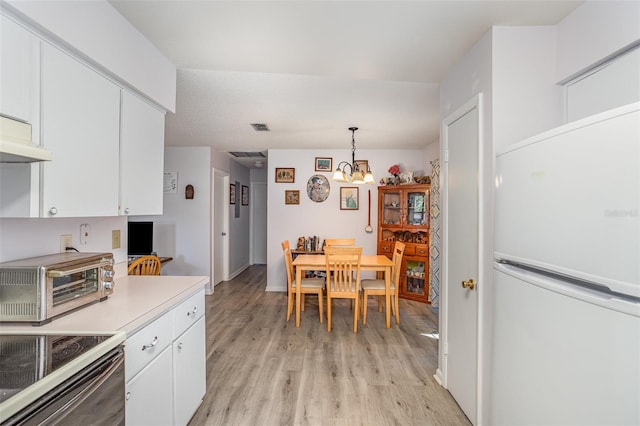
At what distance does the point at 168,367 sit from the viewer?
4.84 feet

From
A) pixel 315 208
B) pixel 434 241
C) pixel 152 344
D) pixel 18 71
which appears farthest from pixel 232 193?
pixel 18 71

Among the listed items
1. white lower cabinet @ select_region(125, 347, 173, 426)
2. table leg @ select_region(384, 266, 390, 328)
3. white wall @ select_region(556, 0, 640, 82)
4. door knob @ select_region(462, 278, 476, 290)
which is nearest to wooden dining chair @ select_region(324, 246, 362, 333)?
table leg @ select_region(384, 266, 390, 328)

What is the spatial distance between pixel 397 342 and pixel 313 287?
42.7 inches

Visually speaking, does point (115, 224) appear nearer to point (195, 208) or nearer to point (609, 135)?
point (609, 135)

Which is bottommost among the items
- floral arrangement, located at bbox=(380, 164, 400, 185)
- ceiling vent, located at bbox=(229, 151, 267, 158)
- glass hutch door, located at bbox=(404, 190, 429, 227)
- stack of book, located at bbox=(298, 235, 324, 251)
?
stack of book, located at bbox=(298, 235, 324, 251)

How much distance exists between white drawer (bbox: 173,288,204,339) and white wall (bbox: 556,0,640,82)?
243 centimetres

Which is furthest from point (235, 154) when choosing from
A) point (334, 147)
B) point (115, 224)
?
point (115, 224)

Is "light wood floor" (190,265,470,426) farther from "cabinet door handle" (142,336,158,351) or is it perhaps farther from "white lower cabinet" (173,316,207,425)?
"cabinet door handle" (142,336,158,351)

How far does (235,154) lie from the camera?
5352 mm

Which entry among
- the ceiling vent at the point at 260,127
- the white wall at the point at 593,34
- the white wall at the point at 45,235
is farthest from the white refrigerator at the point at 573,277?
A: the ceiling vent at the point at 260,127

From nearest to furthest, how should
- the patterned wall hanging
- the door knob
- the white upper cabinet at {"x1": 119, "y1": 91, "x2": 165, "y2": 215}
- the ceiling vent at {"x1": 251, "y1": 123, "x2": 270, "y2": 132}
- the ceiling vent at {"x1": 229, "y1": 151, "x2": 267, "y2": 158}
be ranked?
the white upper cabinet at {"x1": 119, "y1": 91, "x2": 165, "y2": 215} < the door knob < the ceiling vent at {"x1": 251, "y1": 123, "x2": 270, "y2": 132} < the patterned wall hanging < the ceiling vent at {"x1": 229, "y1": 151, "x2": 267, "y2": 158}

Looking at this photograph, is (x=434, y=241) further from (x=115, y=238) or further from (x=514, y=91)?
(x=115, y=238)

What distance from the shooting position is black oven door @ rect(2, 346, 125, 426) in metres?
0.75

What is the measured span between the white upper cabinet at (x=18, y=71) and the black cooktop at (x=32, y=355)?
780mm
